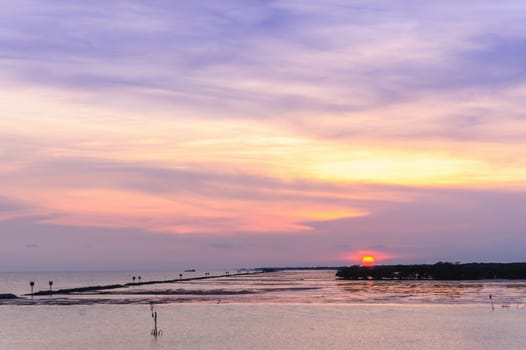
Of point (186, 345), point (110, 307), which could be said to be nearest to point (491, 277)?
point (110, 307)

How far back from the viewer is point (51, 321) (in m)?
60.1

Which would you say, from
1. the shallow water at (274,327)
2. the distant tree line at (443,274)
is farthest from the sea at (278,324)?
the distant tree line at (443,274)

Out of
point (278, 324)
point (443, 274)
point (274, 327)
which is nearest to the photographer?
point (274, 327)

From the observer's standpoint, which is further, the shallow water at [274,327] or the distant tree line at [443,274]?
the distant tree line at [443,274]

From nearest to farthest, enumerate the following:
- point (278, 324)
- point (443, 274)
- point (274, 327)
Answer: point (274, 327)
point (278, 324)
point (443, 274)

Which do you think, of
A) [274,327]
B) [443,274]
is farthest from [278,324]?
[443,274]

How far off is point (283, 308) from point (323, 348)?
25529 millimetres

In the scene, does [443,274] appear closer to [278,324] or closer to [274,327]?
[278,324]

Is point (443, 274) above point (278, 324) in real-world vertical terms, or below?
above

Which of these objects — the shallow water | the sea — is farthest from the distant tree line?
the shallow water

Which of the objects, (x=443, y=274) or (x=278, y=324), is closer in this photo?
(x=278, y=324)

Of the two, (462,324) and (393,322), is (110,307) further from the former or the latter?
(462,324)

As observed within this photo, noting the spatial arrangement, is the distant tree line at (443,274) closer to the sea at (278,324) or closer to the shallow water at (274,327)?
the sea at (278,324)

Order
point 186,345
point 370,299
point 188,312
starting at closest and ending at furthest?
point 186,345
point 188,312
point 370,299
